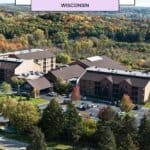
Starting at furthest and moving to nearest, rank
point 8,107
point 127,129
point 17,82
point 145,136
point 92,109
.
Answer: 1. point 17,82
2. point 92,109
3. point 8,107
4. point 127,129
5. point 145,136

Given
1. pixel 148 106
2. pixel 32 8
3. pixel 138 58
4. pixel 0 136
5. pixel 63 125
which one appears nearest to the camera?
pixel 32 8

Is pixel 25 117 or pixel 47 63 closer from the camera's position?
pixel 25 117

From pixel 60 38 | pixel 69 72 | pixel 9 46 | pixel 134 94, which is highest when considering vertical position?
pixel 60 38

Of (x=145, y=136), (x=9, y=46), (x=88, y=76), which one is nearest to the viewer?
(x=145, y=136)

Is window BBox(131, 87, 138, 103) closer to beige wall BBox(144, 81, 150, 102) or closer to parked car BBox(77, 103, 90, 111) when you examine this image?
beige wall BBox(144, 81, 150, 102)

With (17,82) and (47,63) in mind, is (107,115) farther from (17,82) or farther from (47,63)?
(47,63)

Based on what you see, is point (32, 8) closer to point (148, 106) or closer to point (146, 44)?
point (148, 106)

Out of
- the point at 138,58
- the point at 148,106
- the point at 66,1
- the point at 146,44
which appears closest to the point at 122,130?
the point at 148,106

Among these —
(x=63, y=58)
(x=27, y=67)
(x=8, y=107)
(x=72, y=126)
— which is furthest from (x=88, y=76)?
(x=72, y=126)
